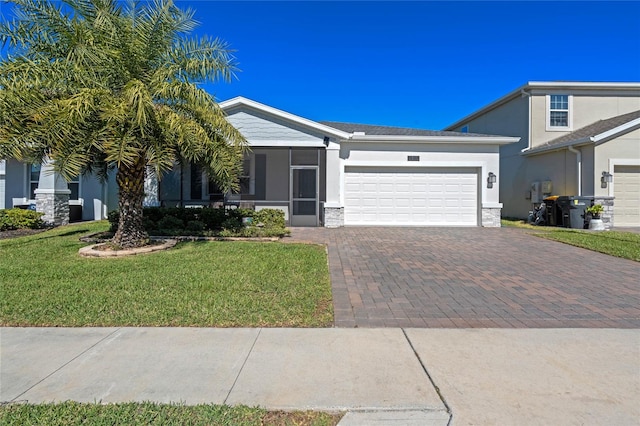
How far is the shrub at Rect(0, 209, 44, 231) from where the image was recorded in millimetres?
12531

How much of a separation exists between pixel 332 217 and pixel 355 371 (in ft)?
37.5

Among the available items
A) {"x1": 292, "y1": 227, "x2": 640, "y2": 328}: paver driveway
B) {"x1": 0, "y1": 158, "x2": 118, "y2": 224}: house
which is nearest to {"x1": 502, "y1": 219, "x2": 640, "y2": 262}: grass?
{"x1": 292, "y1": 227, "x2": 640, "y2": 328}: paver driveway

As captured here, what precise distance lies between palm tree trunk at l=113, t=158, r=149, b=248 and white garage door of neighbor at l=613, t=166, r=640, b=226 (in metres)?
17.7

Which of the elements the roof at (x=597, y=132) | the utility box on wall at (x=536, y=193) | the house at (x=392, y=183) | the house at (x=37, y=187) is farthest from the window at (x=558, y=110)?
the house at (x=37, y=187)

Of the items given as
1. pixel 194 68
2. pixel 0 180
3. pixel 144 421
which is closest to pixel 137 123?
pixel 194 68

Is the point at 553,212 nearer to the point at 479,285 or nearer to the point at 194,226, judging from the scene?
the point at 479,285

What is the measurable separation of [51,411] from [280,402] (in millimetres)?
1673

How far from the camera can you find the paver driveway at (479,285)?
4.77 meters

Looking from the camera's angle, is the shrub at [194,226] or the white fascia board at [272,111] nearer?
the shrub at [194,226]

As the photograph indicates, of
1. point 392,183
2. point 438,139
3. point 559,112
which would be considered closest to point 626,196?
point 559,112

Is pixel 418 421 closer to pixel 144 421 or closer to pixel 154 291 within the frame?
pixel 144 421

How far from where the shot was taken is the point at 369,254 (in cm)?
909

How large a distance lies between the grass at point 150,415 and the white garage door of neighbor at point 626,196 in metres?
17.8

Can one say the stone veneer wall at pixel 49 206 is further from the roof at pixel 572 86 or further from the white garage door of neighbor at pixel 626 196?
the white garage door of neighbor at pixel 626 196
